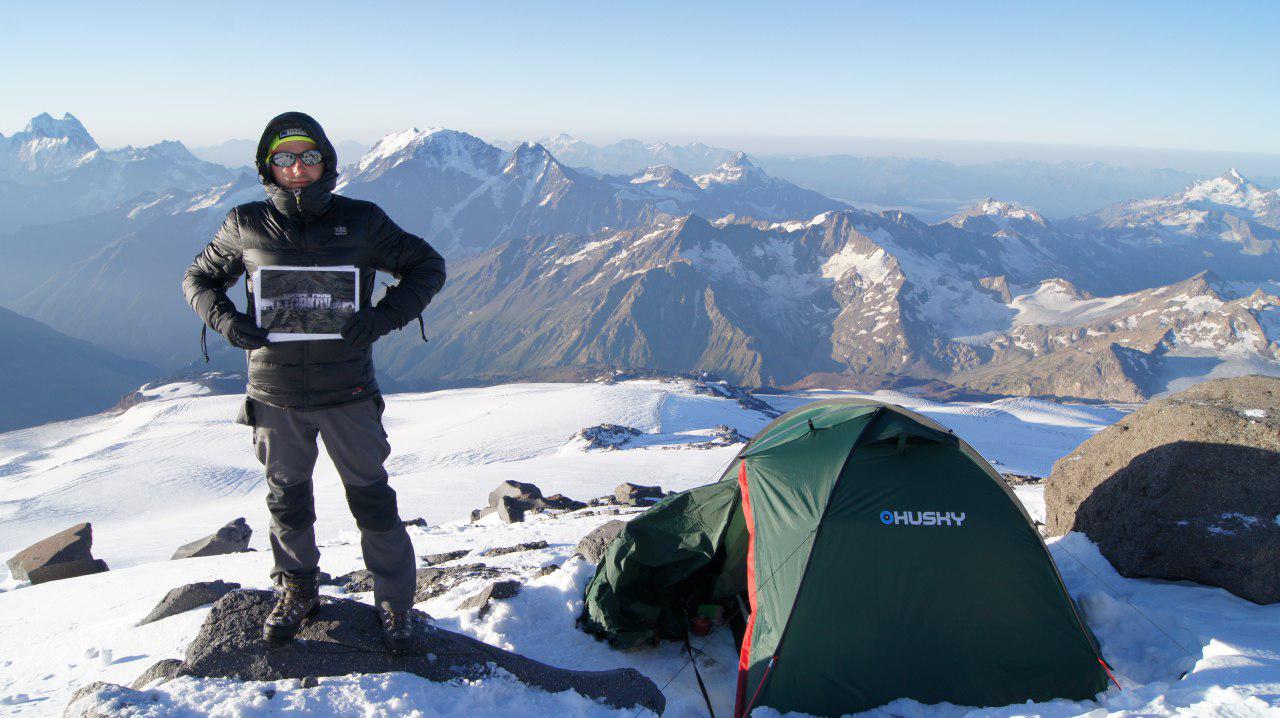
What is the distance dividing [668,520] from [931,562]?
356 cm

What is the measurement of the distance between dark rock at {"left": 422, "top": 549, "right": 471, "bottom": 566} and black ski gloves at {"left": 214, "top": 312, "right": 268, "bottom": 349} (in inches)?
372

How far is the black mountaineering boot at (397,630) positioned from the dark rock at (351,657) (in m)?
0.07

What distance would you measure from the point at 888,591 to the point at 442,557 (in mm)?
10432

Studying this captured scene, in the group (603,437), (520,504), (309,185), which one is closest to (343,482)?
(309,185)

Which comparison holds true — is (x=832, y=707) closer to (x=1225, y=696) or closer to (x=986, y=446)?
(x=1225, y=696)

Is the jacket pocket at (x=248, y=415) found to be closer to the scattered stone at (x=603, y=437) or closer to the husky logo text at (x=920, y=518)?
the husky logo text at (x=920, y=518)

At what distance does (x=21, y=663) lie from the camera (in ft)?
28.0

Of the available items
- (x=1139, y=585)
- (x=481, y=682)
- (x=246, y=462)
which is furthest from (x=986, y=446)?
(x=481, y=682)

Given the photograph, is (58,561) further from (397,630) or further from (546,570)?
(397,630)

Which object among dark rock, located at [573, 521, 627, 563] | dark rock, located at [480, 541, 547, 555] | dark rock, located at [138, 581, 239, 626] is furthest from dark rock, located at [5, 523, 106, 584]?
dark rock, located at [573, 521, 627, 563]

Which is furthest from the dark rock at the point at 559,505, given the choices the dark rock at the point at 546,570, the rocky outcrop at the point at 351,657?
the rocky outcrop at the point at 351,657

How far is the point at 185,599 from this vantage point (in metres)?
10.2

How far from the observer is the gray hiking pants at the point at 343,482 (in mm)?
6371

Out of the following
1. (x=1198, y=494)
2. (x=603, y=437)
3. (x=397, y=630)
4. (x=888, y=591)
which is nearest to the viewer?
(x=397, y=630)
